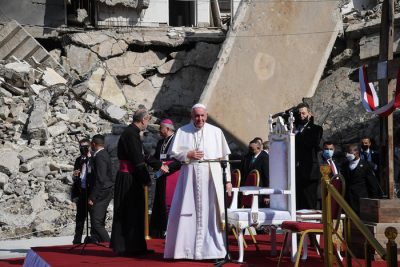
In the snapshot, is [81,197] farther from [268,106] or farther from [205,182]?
[268,106]

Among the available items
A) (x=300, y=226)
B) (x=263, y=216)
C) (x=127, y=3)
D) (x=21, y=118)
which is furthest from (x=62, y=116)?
(x=300, y=226)

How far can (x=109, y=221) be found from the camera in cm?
1409

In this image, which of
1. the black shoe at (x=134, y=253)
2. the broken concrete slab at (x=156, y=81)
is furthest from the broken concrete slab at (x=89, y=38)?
the black shoe at (x=134, y=253)

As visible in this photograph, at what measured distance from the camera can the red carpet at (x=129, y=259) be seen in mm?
7879

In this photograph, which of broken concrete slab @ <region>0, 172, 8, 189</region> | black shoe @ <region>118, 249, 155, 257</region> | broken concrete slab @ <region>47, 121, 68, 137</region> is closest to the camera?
black shoe @ <region>118, 249, 155, 257</region>

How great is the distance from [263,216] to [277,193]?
0.31 meters

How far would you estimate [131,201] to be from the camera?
28.6 feet

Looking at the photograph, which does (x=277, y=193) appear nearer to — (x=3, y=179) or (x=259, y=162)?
(x=259, y=162)

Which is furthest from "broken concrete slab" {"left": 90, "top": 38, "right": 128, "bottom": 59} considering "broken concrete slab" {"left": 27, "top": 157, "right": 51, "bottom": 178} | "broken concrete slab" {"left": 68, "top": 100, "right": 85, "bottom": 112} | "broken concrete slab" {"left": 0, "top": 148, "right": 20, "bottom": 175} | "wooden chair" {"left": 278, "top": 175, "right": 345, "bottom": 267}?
"wooden chair" {"left": 278, "top": 175, "right": 345, "bottom": 267}

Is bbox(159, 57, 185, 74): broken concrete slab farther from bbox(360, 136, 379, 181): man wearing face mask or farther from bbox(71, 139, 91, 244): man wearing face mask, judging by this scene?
bbox(360, 136, 379, 181): man wearing face mask

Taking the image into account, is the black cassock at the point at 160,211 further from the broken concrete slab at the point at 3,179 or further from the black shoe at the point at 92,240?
the broken concrete slab at the point at 3,179

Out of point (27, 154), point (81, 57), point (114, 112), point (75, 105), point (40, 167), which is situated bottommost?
point (40, 167)

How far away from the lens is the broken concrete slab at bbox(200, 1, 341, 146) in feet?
59.7

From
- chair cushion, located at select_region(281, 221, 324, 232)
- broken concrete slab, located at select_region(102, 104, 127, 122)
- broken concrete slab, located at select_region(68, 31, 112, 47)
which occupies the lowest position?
chair cushion, located at select_region(281, 221, 324, 232)
